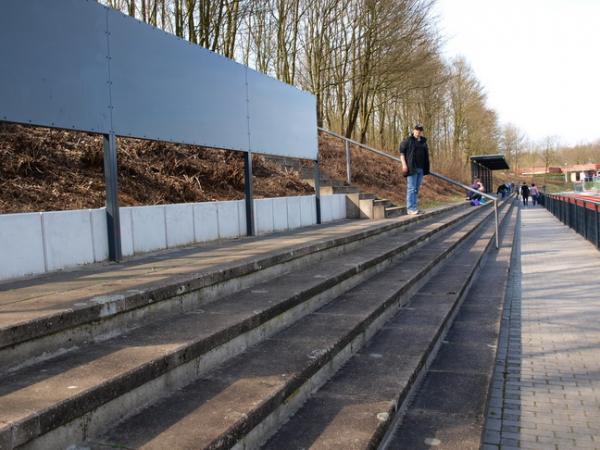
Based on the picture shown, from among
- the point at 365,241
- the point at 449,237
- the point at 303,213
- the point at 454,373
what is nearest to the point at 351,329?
the point at 454,373

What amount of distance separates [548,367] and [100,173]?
6012 millimetres

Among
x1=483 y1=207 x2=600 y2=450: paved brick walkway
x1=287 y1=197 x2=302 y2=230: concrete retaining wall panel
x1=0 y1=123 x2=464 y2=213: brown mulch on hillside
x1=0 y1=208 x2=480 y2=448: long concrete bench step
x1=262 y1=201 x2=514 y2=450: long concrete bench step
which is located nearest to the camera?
x1=0 y1=208 x2=480 y2=448: long concrete bench step

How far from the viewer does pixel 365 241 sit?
823 cm

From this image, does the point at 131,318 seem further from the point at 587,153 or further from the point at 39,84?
the point at 587,153

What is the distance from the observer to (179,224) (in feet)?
21.2

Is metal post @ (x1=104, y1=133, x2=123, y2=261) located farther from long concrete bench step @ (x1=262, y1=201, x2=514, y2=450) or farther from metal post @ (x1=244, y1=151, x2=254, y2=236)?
metal post @ (x1=244, y1=151, x2=254, y2=236)

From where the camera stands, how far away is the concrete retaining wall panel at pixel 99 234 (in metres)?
5.11

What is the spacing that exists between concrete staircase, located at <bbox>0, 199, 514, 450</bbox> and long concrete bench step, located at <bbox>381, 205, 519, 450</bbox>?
15cm

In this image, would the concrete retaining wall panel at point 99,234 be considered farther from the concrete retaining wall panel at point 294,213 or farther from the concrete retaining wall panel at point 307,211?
the concrete retaining wall panel at point 307,211

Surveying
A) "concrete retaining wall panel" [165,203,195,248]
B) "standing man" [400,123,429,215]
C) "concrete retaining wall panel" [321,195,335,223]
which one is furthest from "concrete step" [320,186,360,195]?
"concrete retaining wall panel" [165,203,195,248]

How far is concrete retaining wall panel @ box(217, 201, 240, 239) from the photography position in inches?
289

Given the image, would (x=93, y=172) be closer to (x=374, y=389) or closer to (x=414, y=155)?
(x=374, y=389)

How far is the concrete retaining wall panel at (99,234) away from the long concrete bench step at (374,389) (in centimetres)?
266

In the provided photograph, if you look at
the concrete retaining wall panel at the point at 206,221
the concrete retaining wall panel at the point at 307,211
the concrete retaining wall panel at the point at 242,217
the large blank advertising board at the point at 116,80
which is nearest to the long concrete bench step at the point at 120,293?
the concrete retaining wall panel at the point at 206,221
